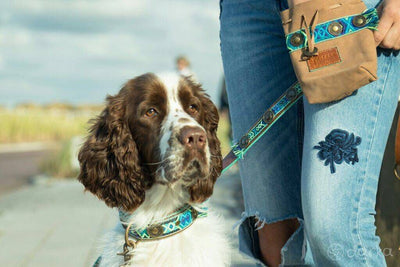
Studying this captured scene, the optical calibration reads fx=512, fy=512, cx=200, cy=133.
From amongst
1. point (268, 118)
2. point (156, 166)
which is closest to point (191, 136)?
point (156, 166)

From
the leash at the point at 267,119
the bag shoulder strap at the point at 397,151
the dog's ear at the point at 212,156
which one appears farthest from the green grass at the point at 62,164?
the bag shoulder strap at the point at 397,151

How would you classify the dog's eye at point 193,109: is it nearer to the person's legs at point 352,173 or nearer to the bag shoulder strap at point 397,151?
the person's legs at point 352,173

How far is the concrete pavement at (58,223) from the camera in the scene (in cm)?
558

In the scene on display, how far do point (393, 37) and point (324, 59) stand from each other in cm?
31

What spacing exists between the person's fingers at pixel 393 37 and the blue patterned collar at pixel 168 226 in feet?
4.48

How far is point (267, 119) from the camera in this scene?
281cm

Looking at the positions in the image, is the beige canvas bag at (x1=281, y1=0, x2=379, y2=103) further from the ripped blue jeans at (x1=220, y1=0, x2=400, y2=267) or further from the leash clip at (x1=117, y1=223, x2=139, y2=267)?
the leash clip at (x1=117, y1=223, x2=139, y2=267)

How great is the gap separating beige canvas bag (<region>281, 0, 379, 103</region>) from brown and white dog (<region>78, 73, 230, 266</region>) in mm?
656

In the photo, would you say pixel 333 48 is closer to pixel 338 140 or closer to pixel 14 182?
pixel 338 140

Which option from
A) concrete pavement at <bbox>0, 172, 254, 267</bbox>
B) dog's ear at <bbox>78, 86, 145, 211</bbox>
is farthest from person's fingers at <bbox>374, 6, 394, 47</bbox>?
concrete pavement at <bbox>0, 172, 254, 267</bbox>

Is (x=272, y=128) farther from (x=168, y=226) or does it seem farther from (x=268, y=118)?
(x=168, y=226)

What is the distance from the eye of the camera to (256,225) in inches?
120

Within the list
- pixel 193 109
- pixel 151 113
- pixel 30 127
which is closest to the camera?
pixel 151 113

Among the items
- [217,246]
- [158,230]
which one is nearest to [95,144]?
[158,230]
